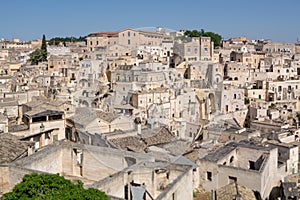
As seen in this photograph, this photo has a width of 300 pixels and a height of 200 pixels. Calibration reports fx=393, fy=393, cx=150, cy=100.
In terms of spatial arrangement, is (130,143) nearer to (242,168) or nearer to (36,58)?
(242,168)

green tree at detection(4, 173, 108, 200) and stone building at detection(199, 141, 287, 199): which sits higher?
green tree at detection(4, 173, 108, 200)

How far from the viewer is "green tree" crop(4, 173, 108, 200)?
348 inches

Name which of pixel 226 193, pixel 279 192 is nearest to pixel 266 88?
pixel 279 192

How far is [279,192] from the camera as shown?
1658 cm

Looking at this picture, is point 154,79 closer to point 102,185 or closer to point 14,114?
point 14,114

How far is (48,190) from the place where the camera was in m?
9.26

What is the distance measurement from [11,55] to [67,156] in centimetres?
5941

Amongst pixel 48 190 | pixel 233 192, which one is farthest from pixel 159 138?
pixel 48 190

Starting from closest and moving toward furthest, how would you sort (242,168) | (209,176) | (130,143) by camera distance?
(242,168)
(209,176)
(130,143)

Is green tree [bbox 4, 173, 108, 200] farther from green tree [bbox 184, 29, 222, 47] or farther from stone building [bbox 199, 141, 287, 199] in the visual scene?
green tree [bbox 184, 29, 222, 47]

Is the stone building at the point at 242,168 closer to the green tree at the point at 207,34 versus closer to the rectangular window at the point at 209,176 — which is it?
the rectangular window at the point at 209,176

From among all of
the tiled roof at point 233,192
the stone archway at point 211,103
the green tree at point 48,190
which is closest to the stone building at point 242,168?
the tiled roof at point 233,192

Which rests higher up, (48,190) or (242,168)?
(48,190)

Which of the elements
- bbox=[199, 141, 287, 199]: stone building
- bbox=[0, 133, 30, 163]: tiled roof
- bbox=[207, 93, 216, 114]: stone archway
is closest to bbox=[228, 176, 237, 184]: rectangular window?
bbox=[199, 141, 287, 199]: stone building
